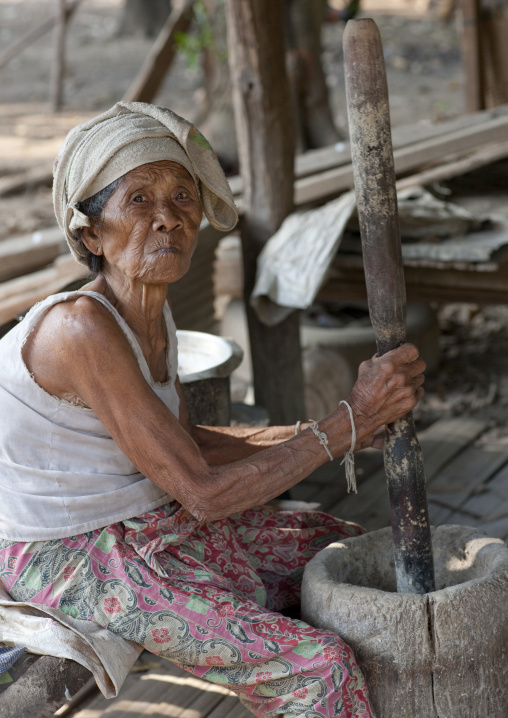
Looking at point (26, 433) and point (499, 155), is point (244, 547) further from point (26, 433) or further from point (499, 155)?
point (499, 155)

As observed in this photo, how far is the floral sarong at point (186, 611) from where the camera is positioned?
75.5 inches

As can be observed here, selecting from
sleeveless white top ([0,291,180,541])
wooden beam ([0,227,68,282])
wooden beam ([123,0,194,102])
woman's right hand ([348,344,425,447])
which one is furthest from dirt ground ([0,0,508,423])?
sleeveless white top ([0,291,180,541])

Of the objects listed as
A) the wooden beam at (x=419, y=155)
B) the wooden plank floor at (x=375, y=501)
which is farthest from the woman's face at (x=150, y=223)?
the wooden beam at (x=419, y=155)

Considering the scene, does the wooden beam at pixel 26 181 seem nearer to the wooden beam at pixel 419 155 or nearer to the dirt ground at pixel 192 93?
the dirt ground at pixel 192 93

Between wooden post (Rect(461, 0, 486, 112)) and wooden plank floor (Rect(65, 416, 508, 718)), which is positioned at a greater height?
wooden post (Rect(461, 0, 486, 112))

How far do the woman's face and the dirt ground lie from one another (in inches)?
131

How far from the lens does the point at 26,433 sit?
202 cm

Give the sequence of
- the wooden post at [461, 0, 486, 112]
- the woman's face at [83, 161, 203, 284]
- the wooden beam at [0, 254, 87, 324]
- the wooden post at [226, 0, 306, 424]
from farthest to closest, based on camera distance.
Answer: the wooden post at [461, 0, 486, 112], the wooden post at [226, 0, 306, 424], the wooden beam at [0, 254, 87, 324], the woman's face at [83, 161, 203, 284]

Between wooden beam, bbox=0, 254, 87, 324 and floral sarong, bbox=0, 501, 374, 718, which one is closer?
floral sarong, bbox=0, 501, 374, 718

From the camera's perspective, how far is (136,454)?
1944 millimetres

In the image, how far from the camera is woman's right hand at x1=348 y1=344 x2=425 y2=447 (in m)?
1.99

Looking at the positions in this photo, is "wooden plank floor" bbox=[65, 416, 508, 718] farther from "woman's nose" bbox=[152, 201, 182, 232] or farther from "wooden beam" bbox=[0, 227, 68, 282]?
"wooden beam" bbox=[0, 227, 68, 282]

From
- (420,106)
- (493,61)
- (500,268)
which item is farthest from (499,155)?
(420,106)

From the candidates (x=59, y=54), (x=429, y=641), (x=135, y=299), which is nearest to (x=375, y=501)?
(x=429, y=641)
